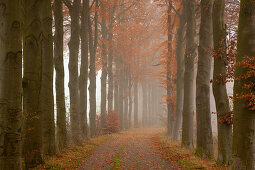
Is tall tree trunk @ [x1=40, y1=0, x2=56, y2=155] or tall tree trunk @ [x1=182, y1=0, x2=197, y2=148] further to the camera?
tall tree trunk @ [x1=182, y1=0, x2=197, y2=148]

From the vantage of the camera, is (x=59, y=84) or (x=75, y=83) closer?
(x=59, y=84)

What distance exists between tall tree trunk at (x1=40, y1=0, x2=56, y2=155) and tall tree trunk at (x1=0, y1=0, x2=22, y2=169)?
326 cm

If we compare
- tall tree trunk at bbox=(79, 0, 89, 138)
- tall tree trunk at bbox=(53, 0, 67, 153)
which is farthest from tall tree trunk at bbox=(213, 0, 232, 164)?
tall tree trunk at bbox=(79, 0, 89, 138)

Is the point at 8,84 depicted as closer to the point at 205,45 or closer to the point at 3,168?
the point at 3,168

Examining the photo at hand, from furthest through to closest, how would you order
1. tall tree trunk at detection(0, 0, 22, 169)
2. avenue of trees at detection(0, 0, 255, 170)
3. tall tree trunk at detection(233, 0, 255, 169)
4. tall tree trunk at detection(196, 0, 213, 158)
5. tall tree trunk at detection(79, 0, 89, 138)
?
tall tree trunk at detection(79, 0, 89, 138)
tall tree trunk at detection(196, 0, 213, 158)
tall tree trunk at detection(233, 0, 255, 169)
avenue of trees at detection(0, 0, 255, 170)
tall tree trunk at detection(0, 0, 22, 169)

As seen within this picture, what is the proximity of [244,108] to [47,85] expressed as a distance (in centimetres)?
657

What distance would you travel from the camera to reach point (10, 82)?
549cm

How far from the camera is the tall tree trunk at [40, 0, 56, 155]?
8.96 m

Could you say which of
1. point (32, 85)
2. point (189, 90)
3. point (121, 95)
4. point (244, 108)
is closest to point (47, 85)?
point (32, 85)

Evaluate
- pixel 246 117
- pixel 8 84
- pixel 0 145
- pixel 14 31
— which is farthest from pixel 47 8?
pixel 246 117

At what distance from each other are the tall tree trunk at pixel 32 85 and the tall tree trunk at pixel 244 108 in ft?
18.3

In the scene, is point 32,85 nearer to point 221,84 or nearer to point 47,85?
point 47,85

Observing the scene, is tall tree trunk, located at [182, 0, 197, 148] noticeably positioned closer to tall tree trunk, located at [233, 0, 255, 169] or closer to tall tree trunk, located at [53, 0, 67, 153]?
tall tree trunk, located at [53, 0, 67, 153]

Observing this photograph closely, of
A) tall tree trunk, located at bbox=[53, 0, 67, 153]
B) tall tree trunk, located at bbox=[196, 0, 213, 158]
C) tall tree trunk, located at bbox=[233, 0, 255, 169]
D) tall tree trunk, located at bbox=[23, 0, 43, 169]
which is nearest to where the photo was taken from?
tall tree trunk, located at bbox=[233, 0, 255, 169]
